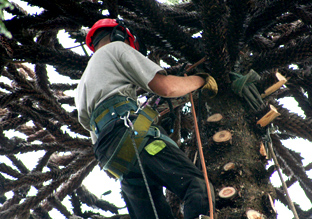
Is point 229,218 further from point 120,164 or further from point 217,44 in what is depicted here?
point 217,44

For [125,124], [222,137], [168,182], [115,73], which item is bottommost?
[222,137]

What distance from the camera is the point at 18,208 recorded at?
4.28 metres

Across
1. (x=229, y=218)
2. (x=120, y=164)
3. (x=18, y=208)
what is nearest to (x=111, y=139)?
(x=120, y=164)

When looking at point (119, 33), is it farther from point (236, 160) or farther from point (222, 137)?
point (236, 160)

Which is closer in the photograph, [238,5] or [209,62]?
[238,5]

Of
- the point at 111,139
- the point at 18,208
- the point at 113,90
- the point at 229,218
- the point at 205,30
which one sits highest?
the point at 205,30

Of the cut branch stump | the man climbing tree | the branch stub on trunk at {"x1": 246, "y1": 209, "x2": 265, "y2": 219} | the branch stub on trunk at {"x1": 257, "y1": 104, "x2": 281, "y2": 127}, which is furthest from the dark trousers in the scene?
the cut branch stump

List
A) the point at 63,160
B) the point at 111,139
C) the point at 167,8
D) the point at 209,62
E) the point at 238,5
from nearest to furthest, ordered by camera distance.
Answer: the point at 111,139, the point at 238,5, the point at 209,62, the point at 167,8, the point at 63,160

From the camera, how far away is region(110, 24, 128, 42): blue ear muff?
120 inches

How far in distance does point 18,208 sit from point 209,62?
3070 millimetres

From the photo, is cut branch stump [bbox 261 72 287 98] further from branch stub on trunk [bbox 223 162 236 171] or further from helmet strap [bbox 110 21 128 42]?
helmet strap [bbox 110 21 128 42]

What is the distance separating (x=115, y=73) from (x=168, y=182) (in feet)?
3.25

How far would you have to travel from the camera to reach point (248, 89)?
10.9ft

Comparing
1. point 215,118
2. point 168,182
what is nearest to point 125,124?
point 168,182
